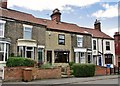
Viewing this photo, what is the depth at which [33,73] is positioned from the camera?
1711 cm

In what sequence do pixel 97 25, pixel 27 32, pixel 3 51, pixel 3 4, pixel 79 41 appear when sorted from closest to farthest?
pixel 3 51 < pixel 27 32 < pixel 3 4 < pixel 79 41 < pixel 97 25

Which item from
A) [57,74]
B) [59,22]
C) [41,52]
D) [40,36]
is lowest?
[57,74]

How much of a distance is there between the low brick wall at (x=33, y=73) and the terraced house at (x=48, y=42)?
4013 millimetres

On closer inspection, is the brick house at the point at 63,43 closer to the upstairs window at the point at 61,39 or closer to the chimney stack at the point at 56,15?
the upstairs window at the point at 61,39

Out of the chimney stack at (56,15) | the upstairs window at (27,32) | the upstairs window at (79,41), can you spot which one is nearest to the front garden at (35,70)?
the upstairs window at (27,32)

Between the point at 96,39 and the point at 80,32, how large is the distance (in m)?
5.28

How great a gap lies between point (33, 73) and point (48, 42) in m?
9.38

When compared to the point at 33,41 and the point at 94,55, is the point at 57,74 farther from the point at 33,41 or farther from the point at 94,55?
the point at 94,55

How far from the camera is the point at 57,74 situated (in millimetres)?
18859

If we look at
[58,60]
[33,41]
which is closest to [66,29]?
[58,60]

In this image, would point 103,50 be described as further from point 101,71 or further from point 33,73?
point 33,73

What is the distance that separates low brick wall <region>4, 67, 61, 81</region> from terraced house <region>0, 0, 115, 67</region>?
401 centimetres

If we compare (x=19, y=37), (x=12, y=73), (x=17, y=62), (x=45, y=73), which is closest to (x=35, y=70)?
(x=45, y=73)

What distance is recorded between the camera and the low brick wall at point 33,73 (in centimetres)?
1586
